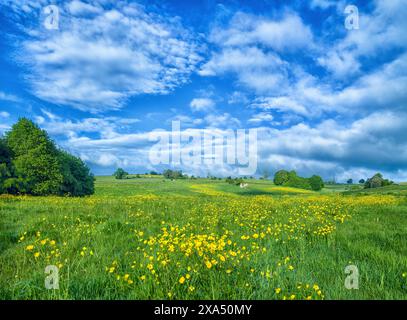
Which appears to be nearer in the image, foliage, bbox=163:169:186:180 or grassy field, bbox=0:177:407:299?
grassy field, bbox=0:177:407:299

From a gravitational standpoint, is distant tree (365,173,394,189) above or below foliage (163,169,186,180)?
below

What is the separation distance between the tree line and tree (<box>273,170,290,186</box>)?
84.0 meters

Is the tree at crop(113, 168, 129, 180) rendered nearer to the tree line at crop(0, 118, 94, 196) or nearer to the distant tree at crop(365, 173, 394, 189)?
the tree line at crop(0, 118, 94, 196)

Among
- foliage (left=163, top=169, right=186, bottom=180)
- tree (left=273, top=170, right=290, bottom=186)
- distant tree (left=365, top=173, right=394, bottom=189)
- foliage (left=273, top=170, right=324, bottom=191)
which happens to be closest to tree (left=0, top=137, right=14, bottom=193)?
foliage (left=163, top=169, right=186, bottom=180)

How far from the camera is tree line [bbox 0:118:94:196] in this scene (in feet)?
96.0

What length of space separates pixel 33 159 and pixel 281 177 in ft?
293

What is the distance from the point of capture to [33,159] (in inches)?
1217

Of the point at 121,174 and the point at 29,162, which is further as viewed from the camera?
Result: the point at 121,174

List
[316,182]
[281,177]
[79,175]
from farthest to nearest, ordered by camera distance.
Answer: [316,182] → [281,177] → [79,175]

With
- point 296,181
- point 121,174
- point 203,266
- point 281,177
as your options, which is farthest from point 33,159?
point 296,181

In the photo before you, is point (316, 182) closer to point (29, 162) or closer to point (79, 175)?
point (79, 175)
